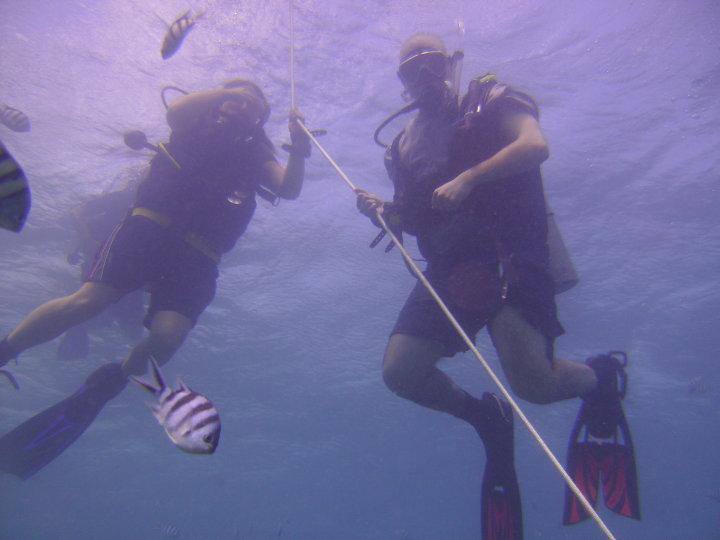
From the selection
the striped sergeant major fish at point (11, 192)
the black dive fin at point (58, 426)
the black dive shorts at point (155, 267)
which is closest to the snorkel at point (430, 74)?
the black dive shorts at point (155, 267)

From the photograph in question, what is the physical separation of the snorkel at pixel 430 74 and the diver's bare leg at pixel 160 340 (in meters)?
3.47

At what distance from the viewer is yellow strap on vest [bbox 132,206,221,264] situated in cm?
555

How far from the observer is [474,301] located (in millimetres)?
3938

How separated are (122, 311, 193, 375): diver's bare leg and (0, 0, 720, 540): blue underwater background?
27.6 feet

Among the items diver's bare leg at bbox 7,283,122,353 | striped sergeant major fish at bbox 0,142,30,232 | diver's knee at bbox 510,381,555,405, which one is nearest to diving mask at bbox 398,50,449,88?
diver's knee at bbox 510,381,555,405

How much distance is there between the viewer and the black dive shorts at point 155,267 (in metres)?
5.34

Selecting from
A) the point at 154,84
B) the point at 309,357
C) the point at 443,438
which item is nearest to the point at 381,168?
the point at 154,84

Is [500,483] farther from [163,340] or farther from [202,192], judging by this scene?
[202,192]

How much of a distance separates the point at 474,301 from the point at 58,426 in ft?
19.1

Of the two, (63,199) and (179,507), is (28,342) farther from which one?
(179,507)

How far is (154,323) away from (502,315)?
420 centimetres

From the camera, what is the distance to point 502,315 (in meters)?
3.84

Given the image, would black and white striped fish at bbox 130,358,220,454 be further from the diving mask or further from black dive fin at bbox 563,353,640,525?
the diving mask

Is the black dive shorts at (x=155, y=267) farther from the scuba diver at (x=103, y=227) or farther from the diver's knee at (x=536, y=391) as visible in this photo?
the scuba diver at (x=103, y=227)
